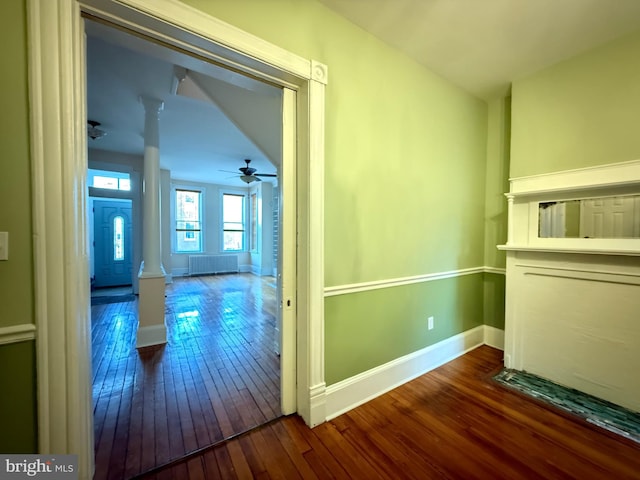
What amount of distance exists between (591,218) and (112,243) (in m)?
8.45

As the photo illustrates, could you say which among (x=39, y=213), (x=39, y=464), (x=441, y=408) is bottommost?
(x=441, y=408)

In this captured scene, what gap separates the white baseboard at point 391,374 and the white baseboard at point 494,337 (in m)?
0.21

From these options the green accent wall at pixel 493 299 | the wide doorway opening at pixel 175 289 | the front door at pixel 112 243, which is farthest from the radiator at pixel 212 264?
the green accent wall at pixel 493 299

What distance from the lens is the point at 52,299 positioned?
40.2 inches

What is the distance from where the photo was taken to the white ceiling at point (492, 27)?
1.66 m

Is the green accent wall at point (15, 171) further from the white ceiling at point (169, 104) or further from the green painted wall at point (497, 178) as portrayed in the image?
the green painted wall at point (497, 178)

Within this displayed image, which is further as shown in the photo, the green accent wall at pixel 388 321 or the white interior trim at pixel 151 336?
the white interior trim at pixel 151 336

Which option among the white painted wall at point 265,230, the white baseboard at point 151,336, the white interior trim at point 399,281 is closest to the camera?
the white interior trim at point 399,281

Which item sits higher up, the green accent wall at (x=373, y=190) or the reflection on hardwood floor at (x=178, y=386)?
→ the green accent wall at (x=373, y=190)

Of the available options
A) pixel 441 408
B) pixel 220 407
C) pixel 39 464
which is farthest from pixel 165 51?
pixel 441 408

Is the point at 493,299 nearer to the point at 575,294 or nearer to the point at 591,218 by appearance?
the point at 575,294

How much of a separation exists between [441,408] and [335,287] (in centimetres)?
119

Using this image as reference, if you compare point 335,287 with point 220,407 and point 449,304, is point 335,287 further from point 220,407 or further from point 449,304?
point 449,304

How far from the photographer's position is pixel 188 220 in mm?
7691
